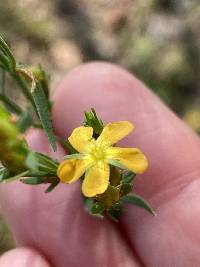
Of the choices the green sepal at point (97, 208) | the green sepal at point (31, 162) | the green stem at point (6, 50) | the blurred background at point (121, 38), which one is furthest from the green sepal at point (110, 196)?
the blurred background at point (121, 38)

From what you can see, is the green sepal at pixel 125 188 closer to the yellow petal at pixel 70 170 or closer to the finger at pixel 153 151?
the yellow petal at pixel 70 170

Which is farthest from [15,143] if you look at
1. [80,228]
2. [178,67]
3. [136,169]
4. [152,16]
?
[152,16]

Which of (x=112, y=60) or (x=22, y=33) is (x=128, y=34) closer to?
(x=112, y=60)

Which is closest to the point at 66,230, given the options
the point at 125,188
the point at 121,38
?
the point at 125,188

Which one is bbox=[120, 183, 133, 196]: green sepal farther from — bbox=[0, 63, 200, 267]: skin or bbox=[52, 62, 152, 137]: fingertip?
bbox=[52, 62, 152, 137]: fingertip

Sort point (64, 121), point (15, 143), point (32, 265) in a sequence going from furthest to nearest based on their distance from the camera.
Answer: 1. point (64, 121)
2. point (32, 265)
3. point (15, 143)

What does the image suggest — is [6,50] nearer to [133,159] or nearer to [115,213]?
[133,159]
